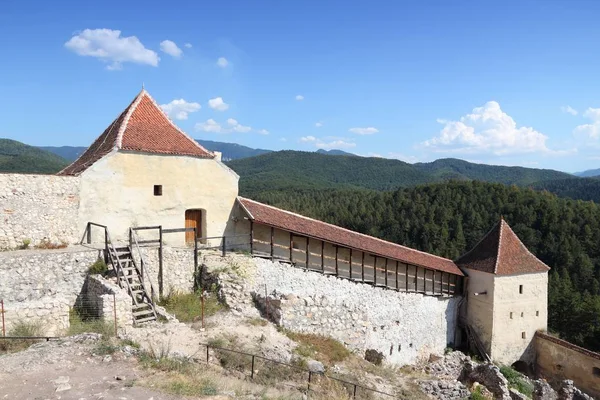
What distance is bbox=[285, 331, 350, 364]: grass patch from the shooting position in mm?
12180

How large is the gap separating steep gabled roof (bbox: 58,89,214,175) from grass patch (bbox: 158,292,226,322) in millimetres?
4929

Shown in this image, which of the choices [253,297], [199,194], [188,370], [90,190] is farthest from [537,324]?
[90,190]

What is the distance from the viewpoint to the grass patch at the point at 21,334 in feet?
28.6

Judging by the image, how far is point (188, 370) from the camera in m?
8.21

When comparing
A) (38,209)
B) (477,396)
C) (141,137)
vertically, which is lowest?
(477,396)

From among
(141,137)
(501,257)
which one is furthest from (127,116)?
(501,257)

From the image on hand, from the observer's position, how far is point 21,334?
30.9 feet

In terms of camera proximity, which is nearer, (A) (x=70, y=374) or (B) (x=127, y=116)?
(A) (x=70, y=374)

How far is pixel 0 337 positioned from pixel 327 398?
6824 millimetres

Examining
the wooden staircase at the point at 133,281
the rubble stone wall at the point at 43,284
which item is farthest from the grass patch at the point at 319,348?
the rubble stone wall at the point at 43,284

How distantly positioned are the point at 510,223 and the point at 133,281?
177ft

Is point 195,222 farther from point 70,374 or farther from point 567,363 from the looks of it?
point 567,363

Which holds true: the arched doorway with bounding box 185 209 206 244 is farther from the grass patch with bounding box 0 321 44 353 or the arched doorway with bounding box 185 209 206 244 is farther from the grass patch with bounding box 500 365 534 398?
the grass patch with bounding box 500 365 534 398

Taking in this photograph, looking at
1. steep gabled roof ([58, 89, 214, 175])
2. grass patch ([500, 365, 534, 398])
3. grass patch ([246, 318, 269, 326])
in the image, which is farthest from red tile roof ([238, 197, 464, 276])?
grass patch ([500, 365, 534, 398])
